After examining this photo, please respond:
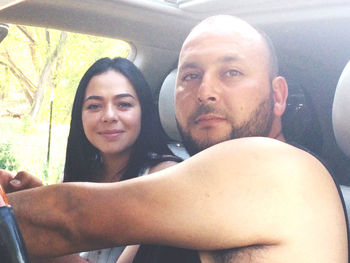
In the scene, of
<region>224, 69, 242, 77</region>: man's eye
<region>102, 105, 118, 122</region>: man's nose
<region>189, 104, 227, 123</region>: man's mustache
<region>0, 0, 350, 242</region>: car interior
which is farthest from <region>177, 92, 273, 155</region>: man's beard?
<region>102, 105, 118, 122</region>: man's nose

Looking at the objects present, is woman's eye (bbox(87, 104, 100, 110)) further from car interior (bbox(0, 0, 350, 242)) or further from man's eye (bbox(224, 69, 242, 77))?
man's eye (bbox(224, 69, 242, 77))

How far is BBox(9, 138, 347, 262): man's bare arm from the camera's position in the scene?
3.24ft

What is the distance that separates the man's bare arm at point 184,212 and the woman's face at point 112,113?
0.93 m

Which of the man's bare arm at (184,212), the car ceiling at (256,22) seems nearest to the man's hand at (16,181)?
the man's bare arm at (184,212)

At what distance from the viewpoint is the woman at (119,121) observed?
1962mm

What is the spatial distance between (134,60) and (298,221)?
1.54 meters

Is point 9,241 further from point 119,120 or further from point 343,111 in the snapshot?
point 119,120

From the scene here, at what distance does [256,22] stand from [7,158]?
1.23m

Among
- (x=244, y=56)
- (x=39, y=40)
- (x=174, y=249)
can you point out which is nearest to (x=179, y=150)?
(x=39, y=40)

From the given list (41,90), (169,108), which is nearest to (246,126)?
(169,108)

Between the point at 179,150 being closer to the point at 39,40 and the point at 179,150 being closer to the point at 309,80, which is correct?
the point at 309,80

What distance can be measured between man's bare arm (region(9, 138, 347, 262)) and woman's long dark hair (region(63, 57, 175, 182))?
922 millimetres

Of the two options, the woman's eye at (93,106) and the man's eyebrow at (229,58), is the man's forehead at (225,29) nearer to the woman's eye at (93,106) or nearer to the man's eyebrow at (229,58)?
the man's eyebrow at (229,58)

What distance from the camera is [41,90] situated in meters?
2.67
